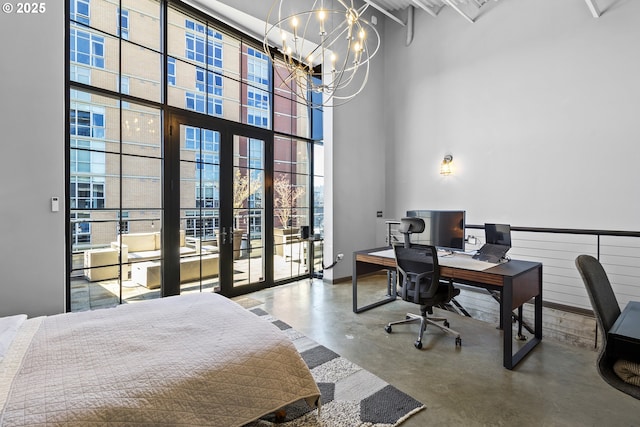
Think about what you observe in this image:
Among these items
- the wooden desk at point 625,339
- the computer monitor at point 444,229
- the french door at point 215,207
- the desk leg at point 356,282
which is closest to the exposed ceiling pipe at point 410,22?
the french door at point 215,207

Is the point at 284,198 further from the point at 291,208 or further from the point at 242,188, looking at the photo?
the point at 242,188

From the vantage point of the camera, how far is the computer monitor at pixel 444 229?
3174 mm

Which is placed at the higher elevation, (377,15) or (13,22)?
(377,15)

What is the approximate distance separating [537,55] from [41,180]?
18.6 feet

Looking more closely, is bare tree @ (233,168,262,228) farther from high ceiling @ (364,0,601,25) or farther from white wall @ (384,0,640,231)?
high ceiling @ (364,0,601,25)

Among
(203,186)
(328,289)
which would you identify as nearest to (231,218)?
(203,186)

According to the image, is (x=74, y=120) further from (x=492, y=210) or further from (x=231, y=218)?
(x=492, y=210)

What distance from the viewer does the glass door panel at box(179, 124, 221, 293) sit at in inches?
149

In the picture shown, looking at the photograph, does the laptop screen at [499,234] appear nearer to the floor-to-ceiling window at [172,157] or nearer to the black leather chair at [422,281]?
the black leather chair at [422,281]

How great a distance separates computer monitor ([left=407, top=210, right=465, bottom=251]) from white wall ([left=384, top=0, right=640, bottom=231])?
1.69m

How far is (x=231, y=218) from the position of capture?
421cm

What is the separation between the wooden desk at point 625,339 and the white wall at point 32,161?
3854 mm

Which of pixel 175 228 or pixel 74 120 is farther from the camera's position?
pixel 175 228

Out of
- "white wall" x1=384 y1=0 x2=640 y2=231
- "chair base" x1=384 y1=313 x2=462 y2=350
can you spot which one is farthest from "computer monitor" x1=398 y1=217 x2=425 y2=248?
"white wall" x1=384 y1=0 x2=640 y2=231
